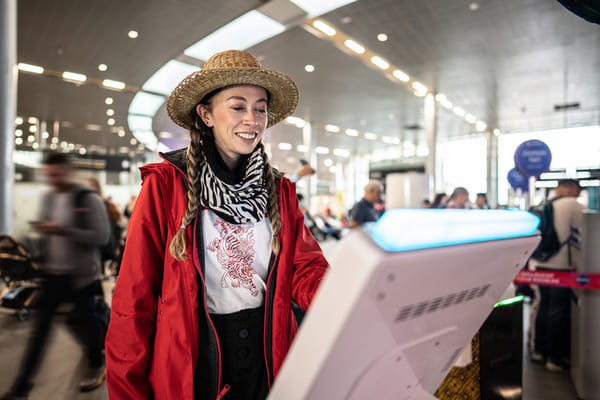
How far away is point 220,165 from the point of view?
3.92 feet

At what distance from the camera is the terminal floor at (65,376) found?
2834mm

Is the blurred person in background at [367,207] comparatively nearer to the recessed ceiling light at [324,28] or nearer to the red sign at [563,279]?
the red sign at [563,279]

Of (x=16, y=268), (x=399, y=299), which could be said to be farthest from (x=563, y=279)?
(x=16, y=268)

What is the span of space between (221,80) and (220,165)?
260 millimetres

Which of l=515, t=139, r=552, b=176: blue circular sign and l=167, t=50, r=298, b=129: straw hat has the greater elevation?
l=515, t=139, r=552, b=176: blue circular sign

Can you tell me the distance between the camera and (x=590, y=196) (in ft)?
22.9

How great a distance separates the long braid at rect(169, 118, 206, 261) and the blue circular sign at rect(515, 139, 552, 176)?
5211 mm

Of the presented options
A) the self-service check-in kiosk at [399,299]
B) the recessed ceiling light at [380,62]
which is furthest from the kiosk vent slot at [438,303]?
the recessed ceiling light at [380,62]

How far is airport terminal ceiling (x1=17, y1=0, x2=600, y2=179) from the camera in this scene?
6.70 meters

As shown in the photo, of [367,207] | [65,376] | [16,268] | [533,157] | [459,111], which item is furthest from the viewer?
[459,111]

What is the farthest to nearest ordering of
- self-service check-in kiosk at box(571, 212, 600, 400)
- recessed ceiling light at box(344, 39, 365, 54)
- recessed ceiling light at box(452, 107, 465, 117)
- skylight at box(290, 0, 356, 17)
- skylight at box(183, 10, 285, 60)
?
recessed ceiling light at box(452, 107, 465, 117) → recessed ceiling light at box(344, 39, 365, 54) → skylight at box(183, 10, 285, 60) → skylight at box(290, 0, 356, 17) → self-service check-in kiosk at box(571, 212, 600, 400)

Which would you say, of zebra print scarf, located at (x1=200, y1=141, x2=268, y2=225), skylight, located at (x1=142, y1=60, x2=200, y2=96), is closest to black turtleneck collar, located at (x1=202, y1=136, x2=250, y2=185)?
zebra print scarf, located at (x1=200, y1=141, x2=268, y2=225)

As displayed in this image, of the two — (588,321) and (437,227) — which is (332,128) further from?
(437,227)

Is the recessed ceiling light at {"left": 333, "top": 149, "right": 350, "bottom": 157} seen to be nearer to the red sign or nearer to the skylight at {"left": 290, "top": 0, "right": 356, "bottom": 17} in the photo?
the skylight at {"left": 290, "top": 0, "right": 356, "bottom": 17}
